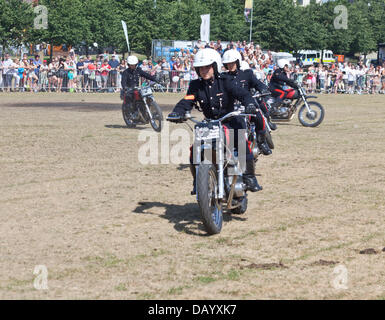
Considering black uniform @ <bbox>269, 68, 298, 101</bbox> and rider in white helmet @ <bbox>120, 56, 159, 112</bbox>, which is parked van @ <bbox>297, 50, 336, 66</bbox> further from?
rider in white helmet @ <bbox>120, 56, 159, 112</bbox>

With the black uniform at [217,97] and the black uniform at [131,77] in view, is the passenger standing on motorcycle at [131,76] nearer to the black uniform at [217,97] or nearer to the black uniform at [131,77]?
the black uniform at [131,77]

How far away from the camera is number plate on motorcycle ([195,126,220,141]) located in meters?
7.50

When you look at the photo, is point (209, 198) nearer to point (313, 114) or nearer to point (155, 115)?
point (155, 115)

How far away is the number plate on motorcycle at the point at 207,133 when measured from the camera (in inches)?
295

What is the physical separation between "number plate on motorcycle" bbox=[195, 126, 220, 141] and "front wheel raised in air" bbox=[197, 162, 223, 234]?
30 centimetres

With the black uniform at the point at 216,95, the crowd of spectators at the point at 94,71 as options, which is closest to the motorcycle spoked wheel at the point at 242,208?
the black uniform at the point at 216,95

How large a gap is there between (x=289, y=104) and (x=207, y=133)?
467 inches

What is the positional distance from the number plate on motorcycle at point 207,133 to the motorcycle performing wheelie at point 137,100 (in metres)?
9.94

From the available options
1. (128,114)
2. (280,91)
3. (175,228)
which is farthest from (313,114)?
(175,228)

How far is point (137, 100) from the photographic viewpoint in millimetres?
18062

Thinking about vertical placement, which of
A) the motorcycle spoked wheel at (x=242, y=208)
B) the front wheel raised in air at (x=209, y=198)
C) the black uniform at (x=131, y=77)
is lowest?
the motorcycle spoked wheel at (x=242, y=208)

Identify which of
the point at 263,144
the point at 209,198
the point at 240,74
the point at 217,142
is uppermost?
the point at 240,74

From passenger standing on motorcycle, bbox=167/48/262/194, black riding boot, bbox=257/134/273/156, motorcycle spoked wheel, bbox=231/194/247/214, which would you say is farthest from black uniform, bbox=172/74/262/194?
black riding boot, bbox=257/134/273/156
